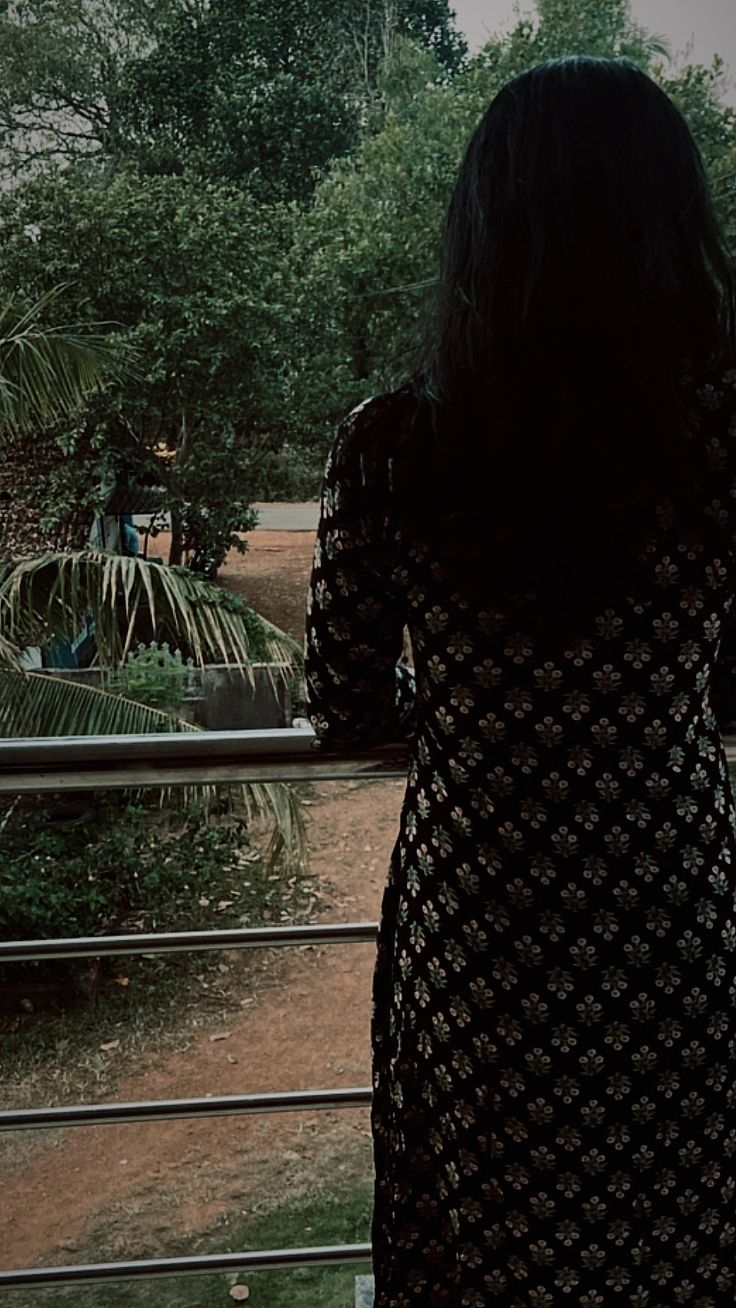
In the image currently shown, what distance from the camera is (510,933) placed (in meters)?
0.76

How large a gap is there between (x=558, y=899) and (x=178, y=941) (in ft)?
1.52

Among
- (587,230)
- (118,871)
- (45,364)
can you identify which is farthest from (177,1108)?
(118,871)

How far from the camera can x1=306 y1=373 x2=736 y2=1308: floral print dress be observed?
2.37 ft

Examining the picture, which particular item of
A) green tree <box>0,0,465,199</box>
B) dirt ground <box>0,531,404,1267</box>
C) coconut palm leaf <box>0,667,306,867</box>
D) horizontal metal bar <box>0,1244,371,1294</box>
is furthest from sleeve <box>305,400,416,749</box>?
green tree <box>0,0,465,199</box>

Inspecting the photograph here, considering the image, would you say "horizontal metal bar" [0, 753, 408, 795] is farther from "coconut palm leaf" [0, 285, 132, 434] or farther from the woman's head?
"coconut palm leaf" [0, 285, 132, 434]

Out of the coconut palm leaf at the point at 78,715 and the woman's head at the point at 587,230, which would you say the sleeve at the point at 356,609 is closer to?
the woman's head at the point at 587,230

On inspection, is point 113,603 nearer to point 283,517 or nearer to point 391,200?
point 283,517

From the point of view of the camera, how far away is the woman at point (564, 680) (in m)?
Answer: 0.69

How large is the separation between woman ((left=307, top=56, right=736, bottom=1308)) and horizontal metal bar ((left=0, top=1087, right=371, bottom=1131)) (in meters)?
0.33

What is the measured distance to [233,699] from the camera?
14.4 feet

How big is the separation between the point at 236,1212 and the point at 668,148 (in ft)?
10.5

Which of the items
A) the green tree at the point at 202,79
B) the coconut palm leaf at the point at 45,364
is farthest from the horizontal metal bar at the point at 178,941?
the green tree at the point at 202,79

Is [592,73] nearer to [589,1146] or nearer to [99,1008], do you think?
[589,1146]

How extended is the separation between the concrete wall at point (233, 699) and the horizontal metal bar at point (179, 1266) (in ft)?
9.13
